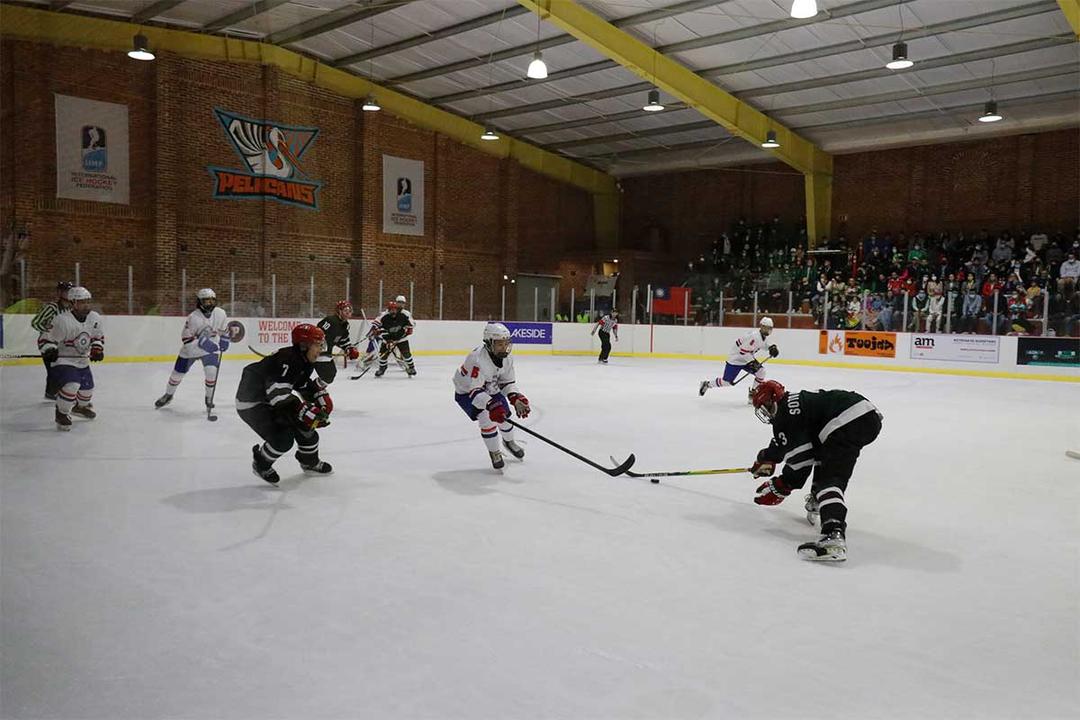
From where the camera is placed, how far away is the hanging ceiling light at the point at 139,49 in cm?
665

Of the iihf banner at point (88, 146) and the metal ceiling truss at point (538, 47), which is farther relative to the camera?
the metal ceiling truss at point (538, 47)

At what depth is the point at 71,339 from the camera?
23.1ft

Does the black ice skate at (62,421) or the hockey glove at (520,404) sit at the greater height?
the hockey glove at (520,404)

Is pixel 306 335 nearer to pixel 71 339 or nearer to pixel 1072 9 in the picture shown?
pixel 71 339

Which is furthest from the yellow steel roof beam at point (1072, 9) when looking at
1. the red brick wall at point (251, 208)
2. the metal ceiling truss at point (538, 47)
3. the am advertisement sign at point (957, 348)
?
the red brick wall at point (251, 208)

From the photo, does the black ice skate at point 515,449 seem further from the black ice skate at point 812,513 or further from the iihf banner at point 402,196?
the iihf banner at point 402,196

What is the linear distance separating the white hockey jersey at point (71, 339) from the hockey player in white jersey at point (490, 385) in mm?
3703

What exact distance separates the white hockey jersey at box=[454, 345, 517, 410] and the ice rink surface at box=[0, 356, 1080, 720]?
1.82 feet

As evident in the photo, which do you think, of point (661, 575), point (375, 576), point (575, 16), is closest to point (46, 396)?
point (375, 576)

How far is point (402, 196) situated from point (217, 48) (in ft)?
39.9

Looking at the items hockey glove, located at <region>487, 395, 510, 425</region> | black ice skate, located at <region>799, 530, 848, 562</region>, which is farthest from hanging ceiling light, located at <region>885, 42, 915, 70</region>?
black ice skate, located at <region>799, 530, 848, 562</region>

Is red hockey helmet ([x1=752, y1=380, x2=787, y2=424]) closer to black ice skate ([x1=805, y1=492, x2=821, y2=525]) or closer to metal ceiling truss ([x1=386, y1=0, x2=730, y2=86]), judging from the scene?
black ice skate ([x1=805, y1=492, x2=821, y2=525])

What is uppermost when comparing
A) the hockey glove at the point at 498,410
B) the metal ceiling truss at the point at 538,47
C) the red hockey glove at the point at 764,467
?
the metal ceiling truss at the point at 538,47

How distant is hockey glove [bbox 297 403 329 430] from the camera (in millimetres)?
4766
